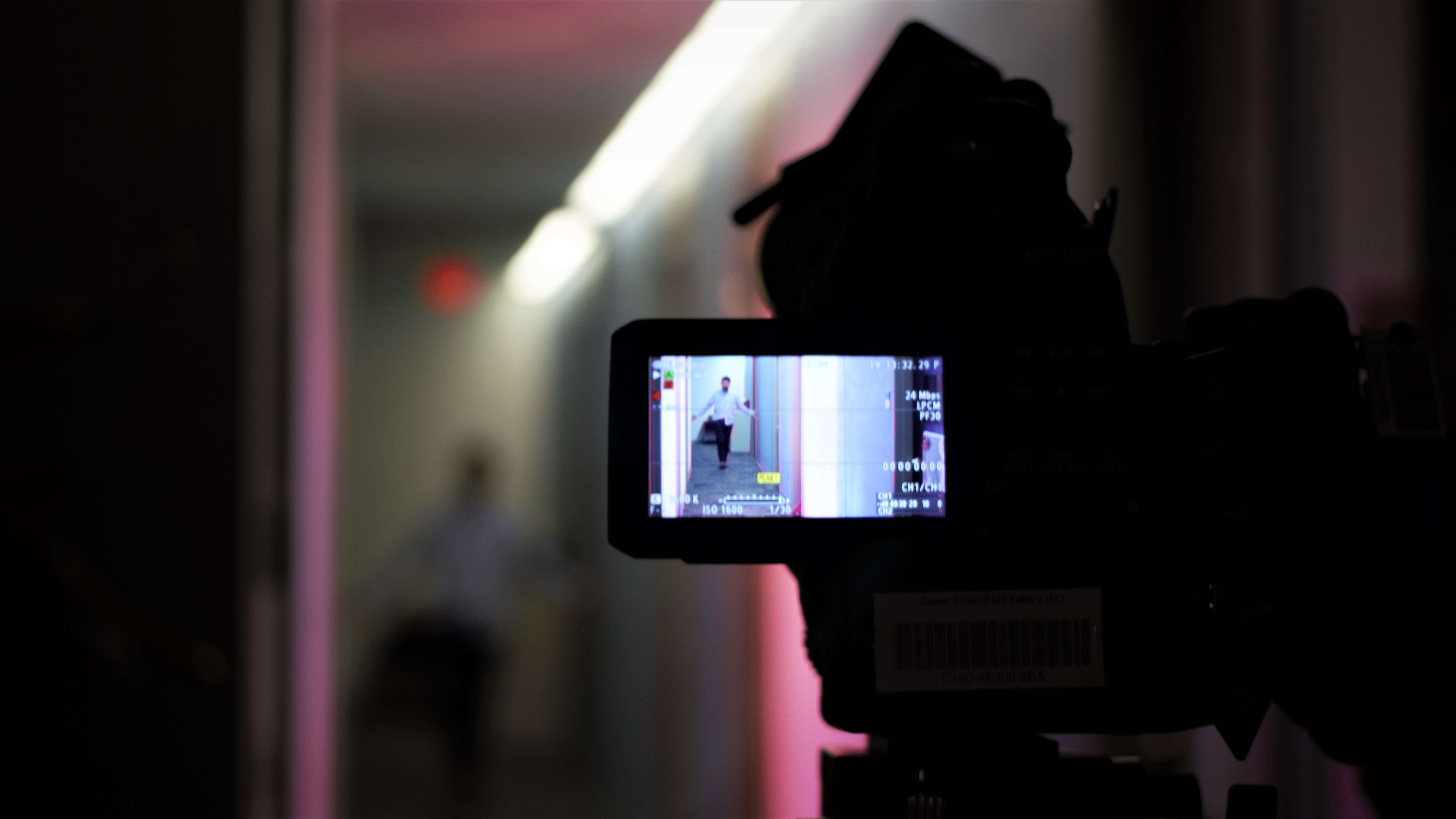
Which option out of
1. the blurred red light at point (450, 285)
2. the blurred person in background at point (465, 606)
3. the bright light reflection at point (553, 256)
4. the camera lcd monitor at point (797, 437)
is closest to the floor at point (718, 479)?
the camera lcd monitor at point (797, 437)

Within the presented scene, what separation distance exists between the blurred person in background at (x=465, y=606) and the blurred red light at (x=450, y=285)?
1186 millimetres

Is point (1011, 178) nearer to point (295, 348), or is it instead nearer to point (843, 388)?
point (843, 388)

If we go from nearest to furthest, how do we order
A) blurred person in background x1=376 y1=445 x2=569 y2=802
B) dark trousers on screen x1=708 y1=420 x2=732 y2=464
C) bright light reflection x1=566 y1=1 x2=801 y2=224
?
1. dark trousers on screen x1=708 y1=420 x2=732 y2=464
2. bright light reflection x1=566 y1=1 x2=801 y2=224
3. blurred person in background x1=376 y1=445 x2=569 y2=802

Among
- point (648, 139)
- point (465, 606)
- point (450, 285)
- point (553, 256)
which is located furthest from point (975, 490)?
point (450, 285)

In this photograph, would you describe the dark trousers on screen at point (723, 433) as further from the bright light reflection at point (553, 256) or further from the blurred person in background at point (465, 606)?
the bright light reflection at point (553, 256)

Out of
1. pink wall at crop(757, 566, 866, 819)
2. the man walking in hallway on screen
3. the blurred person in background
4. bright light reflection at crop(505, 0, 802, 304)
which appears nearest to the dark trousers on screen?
the man walking in hallway on screen

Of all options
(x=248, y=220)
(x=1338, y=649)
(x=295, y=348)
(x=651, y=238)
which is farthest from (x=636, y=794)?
(x=1338, y=649)

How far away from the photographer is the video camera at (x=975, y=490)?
2.19 ft

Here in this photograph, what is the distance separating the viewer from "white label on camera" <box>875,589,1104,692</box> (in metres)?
0.66

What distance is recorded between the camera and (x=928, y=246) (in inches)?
28.5

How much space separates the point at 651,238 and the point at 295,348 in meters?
2.17

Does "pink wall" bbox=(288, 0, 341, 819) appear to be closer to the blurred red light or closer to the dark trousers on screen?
the dark trousers on screen

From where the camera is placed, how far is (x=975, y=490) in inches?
26.6

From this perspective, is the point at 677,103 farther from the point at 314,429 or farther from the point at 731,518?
the point at 731,518
